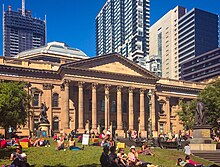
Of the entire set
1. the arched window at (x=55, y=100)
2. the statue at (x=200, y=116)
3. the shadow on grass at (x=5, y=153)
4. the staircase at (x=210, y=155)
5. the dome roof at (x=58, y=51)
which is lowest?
the staircase at (x=210, y=155)

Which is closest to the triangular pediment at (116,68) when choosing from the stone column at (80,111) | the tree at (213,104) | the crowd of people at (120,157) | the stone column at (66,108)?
the stone column at (80,111)

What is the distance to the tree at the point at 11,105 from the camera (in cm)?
3338

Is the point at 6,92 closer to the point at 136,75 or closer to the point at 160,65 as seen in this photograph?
the point at 136,75

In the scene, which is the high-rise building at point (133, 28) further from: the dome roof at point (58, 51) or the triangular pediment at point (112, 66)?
the triangular pediment at point (112, 66)

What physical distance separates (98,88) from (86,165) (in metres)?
41.9

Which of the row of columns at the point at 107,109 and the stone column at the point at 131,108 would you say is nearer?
the row of columns at the point at 107,109

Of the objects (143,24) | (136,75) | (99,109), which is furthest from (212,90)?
(143,24)

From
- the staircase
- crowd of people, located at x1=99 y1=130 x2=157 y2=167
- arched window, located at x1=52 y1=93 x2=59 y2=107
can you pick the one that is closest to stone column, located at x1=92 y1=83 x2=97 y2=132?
arched window, located at x1=52 y1=93 x2=59 y2=107

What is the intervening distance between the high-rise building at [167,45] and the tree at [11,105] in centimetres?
12262

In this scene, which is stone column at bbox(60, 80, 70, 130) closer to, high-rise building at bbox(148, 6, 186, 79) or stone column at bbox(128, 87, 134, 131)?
stone column at bbox(128, 87, 134, 131)

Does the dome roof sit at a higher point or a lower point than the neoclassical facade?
higher

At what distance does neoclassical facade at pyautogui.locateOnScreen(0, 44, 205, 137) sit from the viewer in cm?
5628

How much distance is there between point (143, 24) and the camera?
16700cm

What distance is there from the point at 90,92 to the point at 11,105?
29371mm
